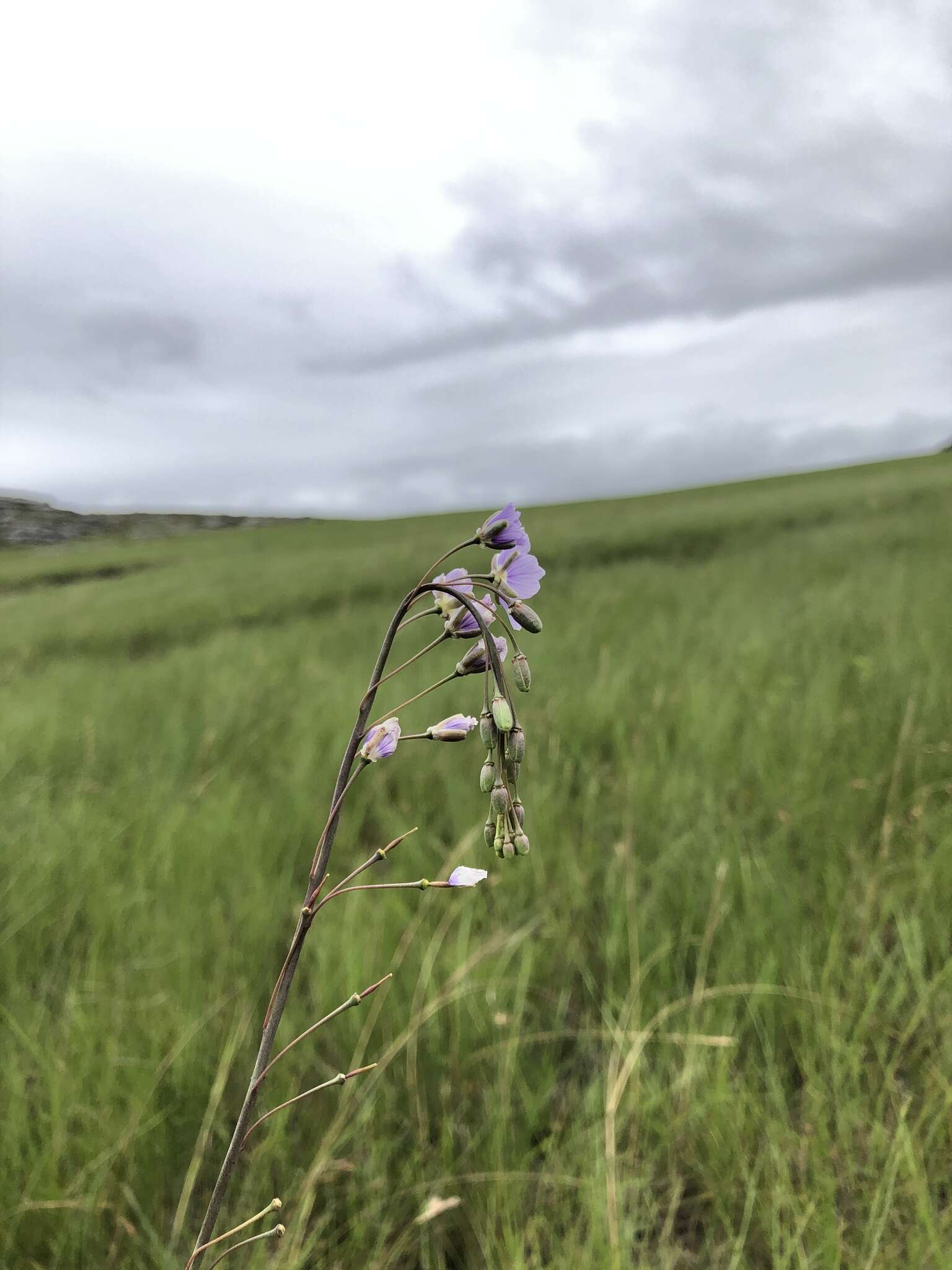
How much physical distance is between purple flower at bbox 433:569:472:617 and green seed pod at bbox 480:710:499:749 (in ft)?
0.46

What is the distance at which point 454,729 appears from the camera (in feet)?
2.52

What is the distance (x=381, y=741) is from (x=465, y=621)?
17 cm

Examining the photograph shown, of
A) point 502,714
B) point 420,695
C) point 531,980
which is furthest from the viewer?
point 531,980

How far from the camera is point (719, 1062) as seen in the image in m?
1.77

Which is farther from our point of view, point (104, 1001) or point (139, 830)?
point (139, 830)

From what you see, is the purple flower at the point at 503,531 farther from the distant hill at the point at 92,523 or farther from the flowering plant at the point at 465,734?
the distant hill at the point at 92,523

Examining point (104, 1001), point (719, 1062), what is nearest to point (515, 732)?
point (719, 1062)

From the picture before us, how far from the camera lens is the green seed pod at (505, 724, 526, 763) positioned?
0.66 meters

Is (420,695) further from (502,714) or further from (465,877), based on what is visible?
(465,877)

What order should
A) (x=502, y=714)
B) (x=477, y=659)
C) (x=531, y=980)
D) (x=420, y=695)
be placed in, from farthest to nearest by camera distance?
(x=531, y=980) < (x=477, y=659) < (x=502, y=714) < (x=420, y=695)

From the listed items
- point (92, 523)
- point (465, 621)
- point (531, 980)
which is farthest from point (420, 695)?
point (92, 523)

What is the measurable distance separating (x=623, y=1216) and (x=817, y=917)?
112 cm

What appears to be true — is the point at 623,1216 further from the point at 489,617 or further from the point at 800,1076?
the point at 489,617

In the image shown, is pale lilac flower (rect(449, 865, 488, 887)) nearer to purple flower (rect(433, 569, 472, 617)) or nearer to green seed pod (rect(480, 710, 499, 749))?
green seed pod (rect(480, 710, 499, 749))
